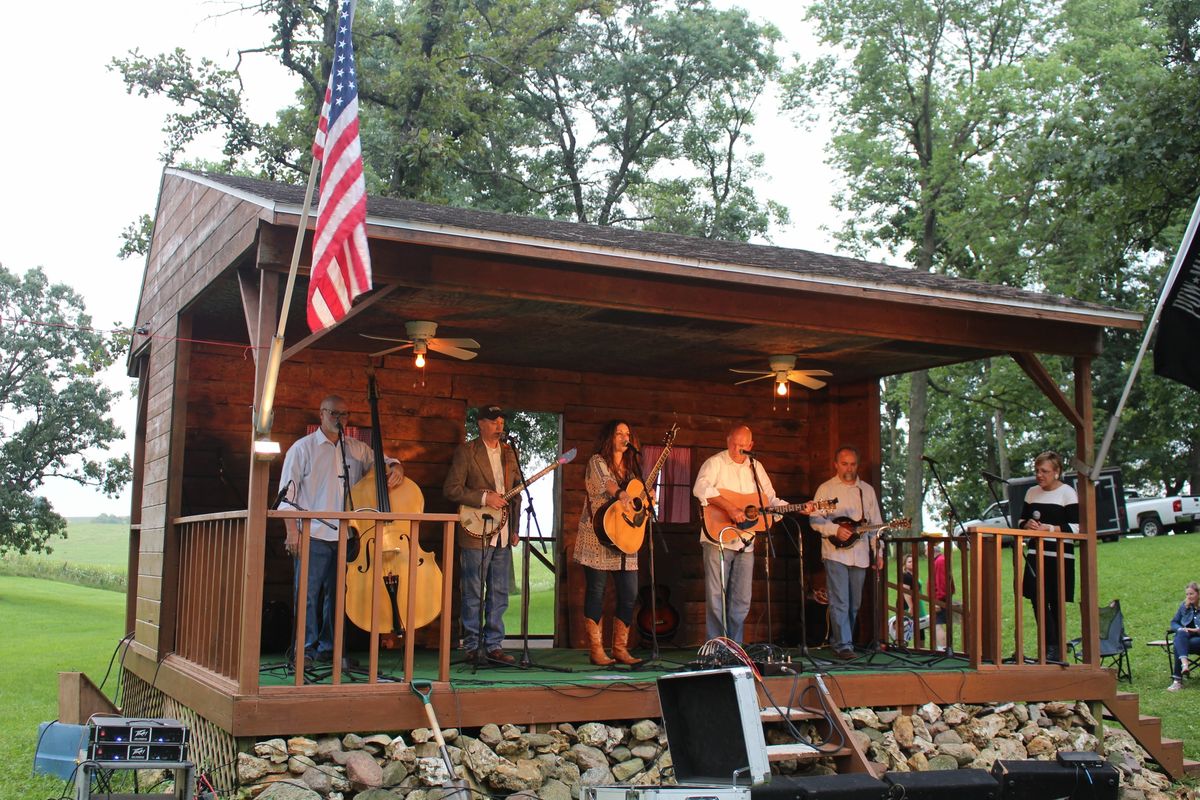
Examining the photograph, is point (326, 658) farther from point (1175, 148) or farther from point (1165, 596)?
point (1165, 596)

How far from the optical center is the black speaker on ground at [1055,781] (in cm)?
688

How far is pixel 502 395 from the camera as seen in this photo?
9898 mm

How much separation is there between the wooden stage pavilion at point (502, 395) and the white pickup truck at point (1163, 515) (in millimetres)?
19670

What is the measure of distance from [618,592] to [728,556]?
875 millimetres

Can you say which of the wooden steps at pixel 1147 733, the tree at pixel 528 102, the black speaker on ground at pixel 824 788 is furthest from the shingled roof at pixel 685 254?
the tree at pixel 528 102

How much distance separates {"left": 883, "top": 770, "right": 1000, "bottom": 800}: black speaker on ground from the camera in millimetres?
6559

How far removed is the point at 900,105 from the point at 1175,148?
50.1 feet

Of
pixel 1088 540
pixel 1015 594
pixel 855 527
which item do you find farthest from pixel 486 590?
pixel 1088 540

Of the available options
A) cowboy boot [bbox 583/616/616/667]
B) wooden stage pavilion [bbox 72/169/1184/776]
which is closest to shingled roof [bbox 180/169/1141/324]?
wooden stage pavilion [bbox 72/169/1184/776]

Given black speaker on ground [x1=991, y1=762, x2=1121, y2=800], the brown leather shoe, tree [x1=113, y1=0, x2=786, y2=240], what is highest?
tree [x1=113, y1=0, x2=786, y2=240]

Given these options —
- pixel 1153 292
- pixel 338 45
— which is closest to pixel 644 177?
pixel 1153 292

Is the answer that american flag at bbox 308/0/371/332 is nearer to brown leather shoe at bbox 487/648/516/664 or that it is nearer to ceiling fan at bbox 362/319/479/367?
ceiling fan at bbox 362/319/479/367

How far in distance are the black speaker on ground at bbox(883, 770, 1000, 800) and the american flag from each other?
4013 millimetres

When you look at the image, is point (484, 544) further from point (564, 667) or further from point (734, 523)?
point (734, 523)
